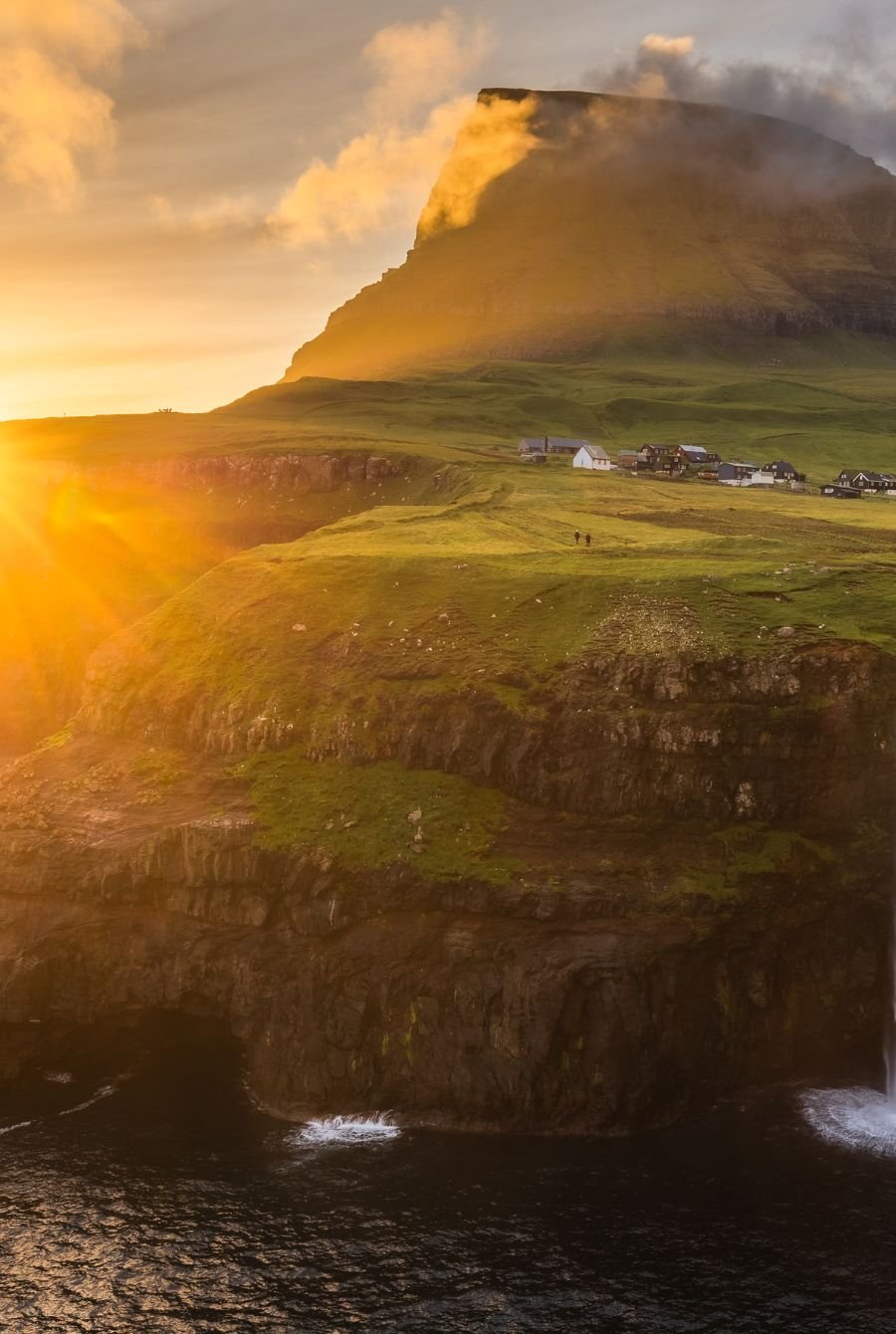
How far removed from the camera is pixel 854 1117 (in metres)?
65.7

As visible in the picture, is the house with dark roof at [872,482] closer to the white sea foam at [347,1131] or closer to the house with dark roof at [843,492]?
the house with dark roof at [843,492]

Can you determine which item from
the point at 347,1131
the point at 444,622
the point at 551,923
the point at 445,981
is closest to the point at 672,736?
the point at 551,923

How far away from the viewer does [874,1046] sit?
71.4 meters

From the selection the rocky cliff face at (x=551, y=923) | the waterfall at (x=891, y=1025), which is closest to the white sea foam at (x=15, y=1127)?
the rocky cliff face at (x=551, y=923)

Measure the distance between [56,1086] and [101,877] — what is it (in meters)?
13.9

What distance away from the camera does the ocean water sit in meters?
51.3

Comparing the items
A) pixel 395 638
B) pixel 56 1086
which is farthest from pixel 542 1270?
pixel 395 638

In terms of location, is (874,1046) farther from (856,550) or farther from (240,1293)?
(856,550)

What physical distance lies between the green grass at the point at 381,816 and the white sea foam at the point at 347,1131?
15.4 metres

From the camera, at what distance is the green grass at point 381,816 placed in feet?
241

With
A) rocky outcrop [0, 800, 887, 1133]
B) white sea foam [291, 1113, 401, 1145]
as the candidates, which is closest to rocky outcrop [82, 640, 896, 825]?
rocky outcrop [0, 800, 887, 1133]

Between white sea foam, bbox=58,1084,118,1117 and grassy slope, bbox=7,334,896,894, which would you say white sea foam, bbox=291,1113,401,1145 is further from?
grassy slope, bbox=7,334,896,894

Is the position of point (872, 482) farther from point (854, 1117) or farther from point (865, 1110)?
point (854, 1117)

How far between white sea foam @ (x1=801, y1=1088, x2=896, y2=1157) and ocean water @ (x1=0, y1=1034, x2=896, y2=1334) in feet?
2.94
